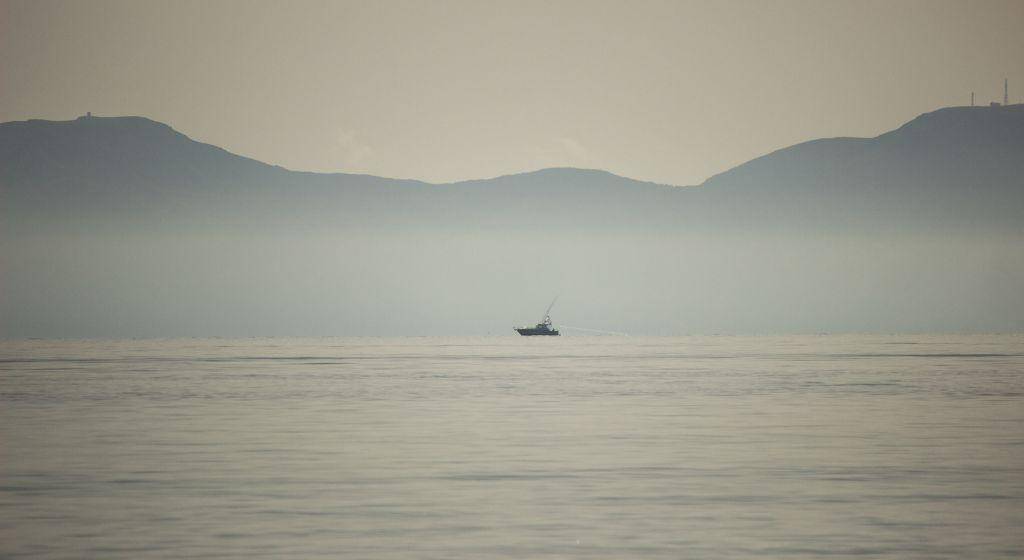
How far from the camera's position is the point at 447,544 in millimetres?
24109

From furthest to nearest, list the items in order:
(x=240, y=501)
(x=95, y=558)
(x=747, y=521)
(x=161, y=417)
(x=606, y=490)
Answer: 1. (x=161, y=417)
2. (x=606, y=490)
3. (x=240, y=501)
4. (x=747, y=521)
5. (x=95, y=558)

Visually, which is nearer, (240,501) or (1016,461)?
(240,501)

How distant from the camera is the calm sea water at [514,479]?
24328mm

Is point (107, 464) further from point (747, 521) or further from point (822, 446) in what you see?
point (822, 446)

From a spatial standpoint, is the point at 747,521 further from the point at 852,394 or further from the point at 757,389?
the point at 757,389

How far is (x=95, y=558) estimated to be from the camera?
22594mm

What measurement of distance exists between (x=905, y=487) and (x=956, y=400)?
4106 centimetres

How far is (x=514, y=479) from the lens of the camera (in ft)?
112

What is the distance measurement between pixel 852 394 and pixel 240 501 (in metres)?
56.7

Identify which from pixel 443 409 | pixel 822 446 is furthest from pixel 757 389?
pixel 822 446

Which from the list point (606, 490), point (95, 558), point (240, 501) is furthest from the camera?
point (606, 490)

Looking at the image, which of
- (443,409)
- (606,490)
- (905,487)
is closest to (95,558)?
(606,490)

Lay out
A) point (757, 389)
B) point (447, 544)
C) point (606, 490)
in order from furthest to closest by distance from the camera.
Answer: point (757, 389) < point (606, 490) < point (447, 544)

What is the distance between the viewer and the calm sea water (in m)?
24.3
